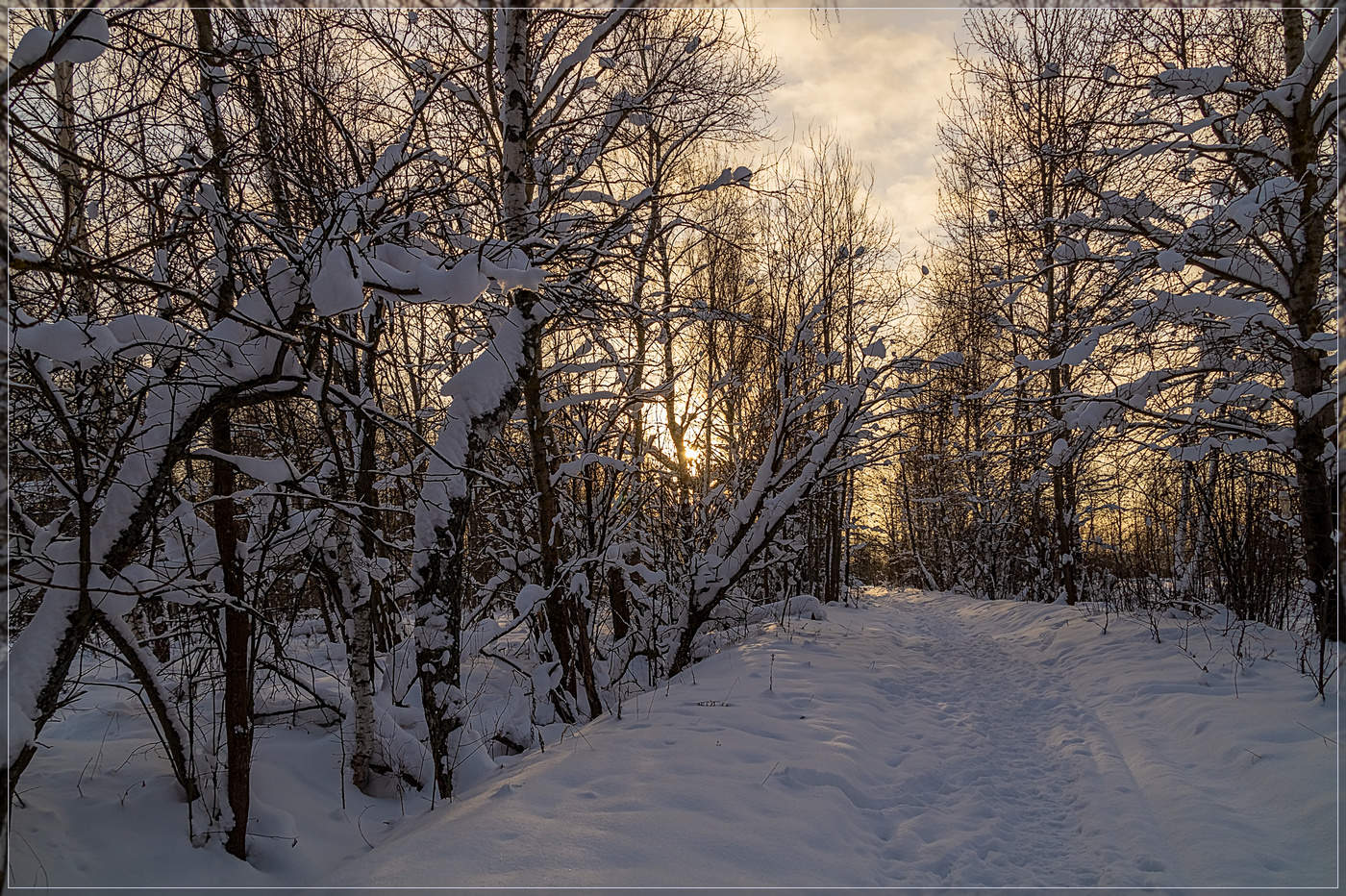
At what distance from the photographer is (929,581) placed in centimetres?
2184

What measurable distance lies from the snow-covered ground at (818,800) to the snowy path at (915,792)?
0.02 metres

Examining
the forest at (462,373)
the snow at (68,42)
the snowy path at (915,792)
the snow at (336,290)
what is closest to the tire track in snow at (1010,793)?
the snowy path at (915,792)

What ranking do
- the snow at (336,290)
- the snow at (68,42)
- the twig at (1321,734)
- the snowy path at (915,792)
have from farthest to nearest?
the twig at (1321,734)
the snowy path at (915,792)
the snow at (336,290)
the snow at (68,42)

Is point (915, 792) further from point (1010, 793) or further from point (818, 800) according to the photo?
point (818, 800)

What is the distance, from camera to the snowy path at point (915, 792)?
9.70 feet

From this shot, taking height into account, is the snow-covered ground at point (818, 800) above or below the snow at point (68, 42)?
below

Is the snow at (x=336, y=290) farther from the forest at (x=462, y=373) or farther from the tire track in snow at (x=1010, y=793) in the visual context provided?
the tire track in snow at (x=1010, y=793)

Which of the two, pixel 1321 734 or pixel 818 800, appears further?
pixel 1321 734

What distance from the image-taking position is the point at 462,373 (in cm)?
429

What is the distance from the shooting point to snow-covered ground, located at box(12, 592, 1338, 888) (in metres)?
2.99

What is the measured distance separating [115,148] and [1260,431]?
8140mm

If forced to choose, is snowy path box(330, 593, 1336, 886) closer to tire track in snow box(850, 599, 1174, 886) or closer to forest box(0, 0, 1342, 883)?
tire track in snow box(850, 599, 1174, 886)

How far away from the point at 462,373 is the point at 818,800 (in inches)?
133

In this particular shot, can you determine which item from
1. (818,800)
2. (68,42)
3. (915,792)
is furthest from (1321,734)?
(68,42)
